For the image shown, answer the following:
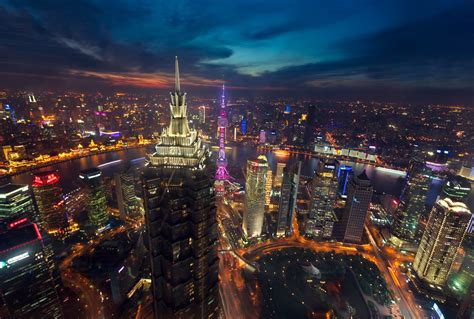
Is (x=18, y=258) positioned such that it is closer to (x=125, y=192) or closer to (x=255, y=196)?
(x=125, y=192)

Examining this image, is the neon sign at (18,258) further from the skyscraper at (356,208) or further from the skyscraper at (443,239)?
the skyscraper at (443,239)

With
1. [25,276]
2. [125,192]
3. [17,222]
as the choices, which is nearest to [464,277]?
[25,276]

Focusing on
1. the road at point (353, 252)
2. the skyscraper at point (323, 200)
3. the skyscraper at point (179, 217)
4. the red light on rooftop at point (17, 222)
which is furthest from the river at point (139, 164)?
the skyscraper at point (179, 217)

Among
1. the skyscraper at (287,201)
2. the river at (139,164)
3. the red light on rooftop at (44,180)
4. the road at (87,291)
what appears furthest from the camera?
the river at (139,164)

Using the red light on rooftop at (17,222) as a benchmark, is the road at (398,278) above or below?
below

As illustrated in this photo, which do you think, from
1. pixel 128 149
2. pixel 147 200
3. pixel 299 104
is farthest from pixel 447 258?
pixel 299 104

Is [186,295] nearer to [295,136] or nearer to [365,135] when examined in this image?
[295,136]

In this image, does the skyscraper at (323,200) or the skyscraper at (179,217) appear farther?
the skyscraper at (323,200)

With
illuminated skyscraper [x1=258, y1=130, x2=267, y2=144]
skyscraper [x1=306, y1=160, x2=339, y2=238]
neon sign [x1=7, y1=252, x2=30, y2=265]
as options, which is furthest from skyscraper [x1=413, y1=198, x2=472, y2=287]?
illuminated skyscraper [x1=258, y1=130, x2=267, y2=144]
